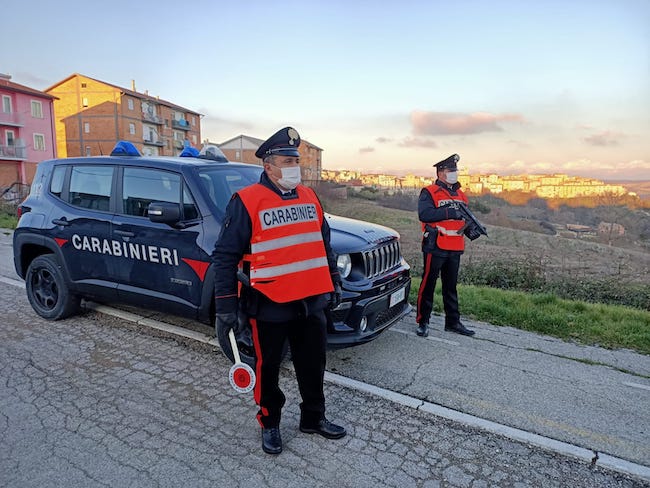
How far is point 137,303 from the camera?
4.47 metres

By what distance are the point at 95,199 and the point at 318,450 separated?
3.55 m

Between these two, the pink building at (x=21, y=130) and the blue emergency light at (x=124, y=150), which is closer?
the blue emergency light at (x=124, y=150)

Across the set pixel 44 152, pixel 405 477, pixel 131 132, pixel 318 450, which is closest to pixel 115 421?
pixel 318 450

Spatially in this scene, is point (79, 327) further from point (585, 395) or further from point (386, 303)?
point (585, 395)

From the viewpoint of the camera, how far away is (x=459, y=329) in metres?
5.20

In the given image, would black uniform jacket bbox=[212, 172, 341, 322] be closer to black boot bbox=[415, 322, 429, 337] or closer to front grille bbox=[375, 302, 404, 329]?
front grille bbox=[375, 302, 404, 329]

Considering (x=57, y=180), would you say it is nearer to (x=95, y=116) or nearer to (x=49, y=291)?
(x=49, y=291)

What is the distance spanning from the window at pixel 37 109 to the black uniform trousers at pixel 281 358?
5017cm

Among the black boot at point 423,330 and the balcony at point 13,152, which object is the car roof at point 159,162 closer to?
the black boot at point 423,330

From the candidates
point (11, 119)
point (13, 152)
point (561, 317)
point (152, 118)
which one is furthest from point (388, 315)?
point (152, 118)

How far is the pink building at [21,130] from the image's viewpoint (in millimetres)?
40281

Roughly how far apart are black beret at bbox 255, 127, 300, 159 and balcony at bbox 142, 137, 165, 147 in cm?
6413

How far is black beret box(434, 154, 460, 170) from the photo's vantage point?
502 centimetres

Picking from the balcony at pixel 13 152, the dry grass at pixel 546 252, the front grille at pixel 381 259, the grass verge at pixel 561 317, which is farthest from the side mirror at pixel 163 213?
the balcony at pixel 13 152
